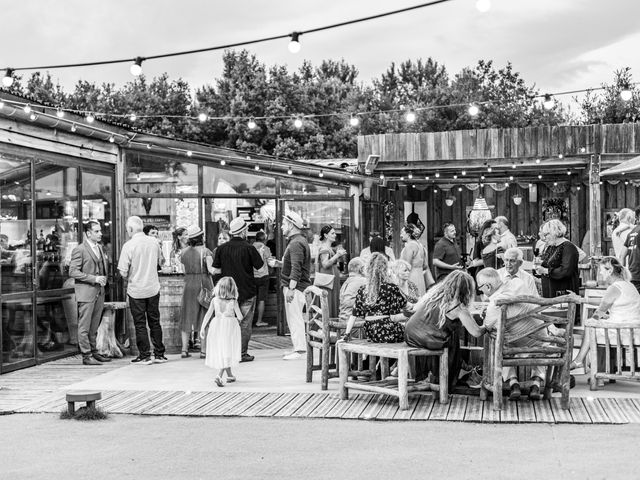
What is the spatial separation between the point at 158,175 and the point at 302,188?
2.39 metres

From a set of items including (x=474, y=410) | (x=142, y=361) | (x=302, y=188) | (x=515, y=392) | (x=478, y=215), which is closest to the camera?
(x=474, y=410)

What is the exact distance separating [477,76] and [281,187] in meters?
31.6

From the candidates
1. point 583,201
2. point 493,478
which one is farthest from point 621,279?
point 583,201

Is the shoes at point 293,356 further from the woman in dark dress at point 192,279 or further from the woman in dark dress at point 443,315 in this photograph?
the woman in dark dress at point 443,315

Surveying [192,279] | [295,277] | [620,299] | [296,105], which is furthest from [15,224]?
[296,105]

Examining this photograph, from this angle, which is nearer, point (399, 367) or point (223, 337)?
point (399, 367)

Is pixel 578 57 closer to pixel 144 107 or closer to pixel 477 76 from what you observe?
pixel 477 76

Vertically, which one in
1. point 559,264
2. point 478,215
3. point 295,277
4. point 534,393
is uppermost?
point 478,215

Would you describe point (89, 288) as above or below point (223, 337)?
above

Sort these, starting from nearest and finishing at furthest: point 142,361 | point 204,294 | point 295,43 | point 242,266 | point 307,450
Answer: point 307,450 → point 295,43 → point 242,266 → point 142,361 → point 204,294

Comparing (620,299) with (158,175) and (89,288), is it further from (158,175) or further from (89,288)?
(158,175)

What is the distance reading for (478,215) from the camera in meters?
20.1

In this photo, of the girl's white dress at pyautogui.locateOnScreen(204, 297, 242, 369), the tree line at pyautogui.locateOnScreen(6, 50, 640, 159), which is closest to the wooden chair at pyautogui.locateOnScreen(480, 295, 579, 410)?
the girl's white dress at pyautogui.locateOnScreen(204, 297, 242, 369)

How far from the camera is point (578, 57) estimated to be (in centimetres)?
4469
